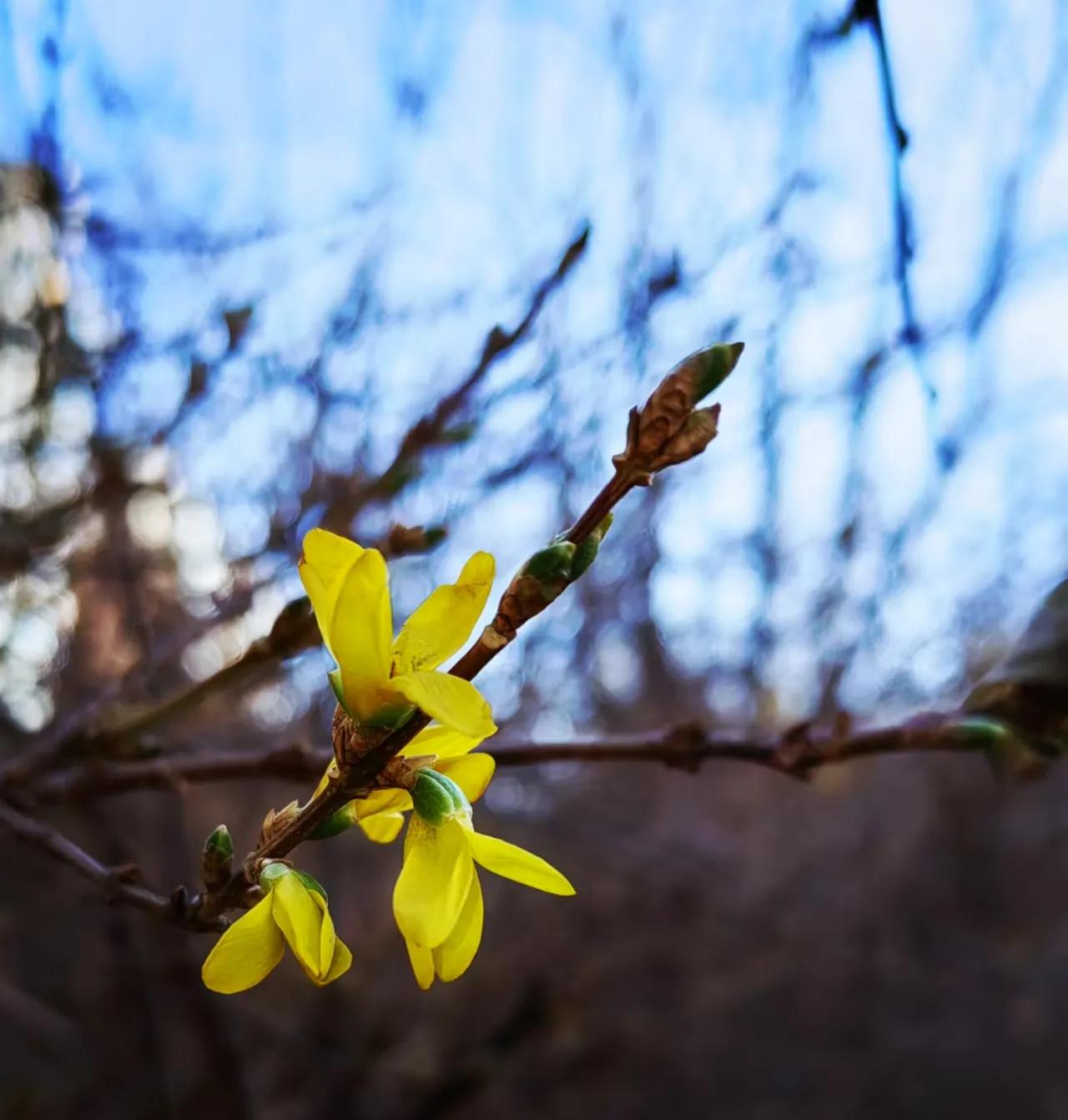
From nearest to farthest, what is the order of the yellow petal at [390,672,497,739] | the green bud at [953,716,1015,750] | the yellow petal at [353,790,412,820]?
the yellow petal at [390,672,497,739] < the yellow petal at [353,790,412,820] < the green bud at [953,716,1015,750]

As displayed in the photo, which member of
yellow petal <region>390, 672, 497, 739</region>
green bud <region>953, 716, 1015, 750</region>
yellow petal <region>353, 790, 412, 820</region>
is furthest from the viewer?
green bud <region>953, 716, 1015, 750</region>

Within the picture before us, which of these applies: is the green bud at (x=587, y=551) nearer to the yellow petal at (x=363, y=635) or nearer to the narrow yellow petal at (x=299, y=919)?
the yellow petal at (x=363, y=635)

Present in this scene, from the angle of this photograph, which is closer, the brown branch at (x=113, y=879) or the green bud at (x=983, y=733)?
the brown branch at (x=113, y=879)

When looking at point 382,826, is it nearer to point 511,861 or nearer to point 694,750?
point 511,861

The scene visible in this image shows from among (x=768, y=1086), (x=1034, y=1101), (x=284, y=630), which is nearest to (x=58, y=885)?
(x=284, y=630)

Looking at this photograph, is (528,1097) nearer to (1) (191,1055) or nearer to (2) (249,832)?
(1) (191,1055)

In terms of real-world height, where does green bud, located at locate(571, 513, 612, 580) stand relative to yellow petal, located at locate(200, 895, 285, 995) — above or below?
above

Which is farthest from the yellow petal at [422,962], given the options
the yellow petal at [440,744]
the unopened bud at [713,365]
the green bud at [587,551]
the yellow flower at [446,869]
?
the unopened bud at [713,365]

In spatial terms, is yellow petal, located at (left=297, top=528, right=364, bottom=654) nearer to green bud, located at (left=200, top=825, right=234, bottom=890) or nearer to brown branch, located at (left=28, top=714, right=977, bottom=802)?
green bud, located at (left=200, top=825, right=234, bottom=890)

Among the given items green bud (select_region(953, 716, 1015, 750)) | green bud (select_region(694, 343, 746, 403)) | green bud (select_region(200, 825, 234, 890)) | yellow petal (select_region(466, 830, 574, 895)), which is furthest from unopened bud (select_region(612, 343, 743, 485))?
green bud (select_region(953, 716, 1015, 750))
